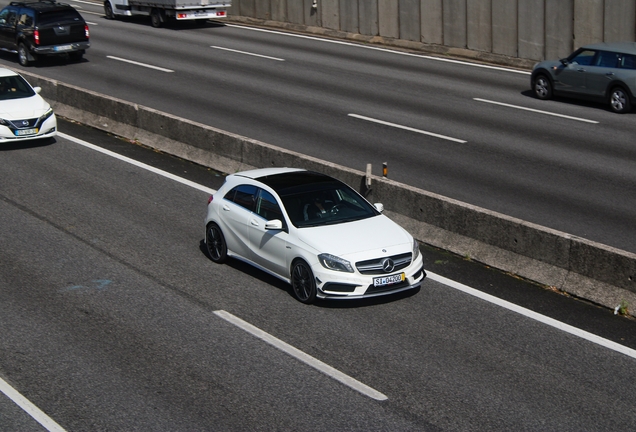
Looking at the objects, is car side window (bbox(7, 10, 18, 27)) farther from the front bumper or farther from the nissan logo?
the nissan logo

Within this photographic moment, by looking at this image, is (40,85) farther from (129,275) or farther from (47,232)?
(129,275)

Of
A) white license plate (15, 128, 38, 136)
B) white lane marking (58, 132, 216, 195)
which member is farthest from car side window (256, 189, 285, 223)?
white license plate (15, 128, 38, 136)

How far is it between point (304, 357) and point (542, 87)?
1648cm

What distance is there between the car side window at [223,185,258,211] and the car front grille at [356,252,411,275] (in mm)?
2181

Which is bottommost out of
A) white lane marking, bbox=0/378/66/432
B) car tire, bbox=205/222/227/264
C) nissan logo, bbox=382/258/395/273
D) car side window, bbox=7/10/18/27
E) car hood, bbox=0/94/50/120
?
white lane marking, bbox=0/378/66/432

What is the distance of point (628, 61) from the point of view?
2152 centimetres

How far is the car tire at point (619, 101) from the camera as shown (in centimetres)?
2152

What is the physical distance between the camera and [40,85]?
74.3 feet

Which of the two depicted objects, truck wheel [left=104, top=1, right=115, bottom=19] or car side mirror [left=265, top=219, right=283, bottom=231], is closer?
car side mirror [left=265, top=219, right=283, bottom=231]

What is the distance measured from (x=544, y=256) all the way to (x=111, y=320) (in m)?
5.78

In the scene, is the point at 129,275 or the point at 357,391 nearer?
the point at 357,391

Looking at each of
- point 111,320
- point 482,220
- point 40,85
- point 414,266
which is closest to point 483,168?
point 482,220

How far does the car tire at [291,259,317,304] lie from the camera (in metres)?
10.7

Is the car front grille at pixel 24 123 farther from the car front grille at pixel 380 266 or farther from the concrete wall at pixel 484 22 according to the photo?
the concrete wall at pixel 484 22
